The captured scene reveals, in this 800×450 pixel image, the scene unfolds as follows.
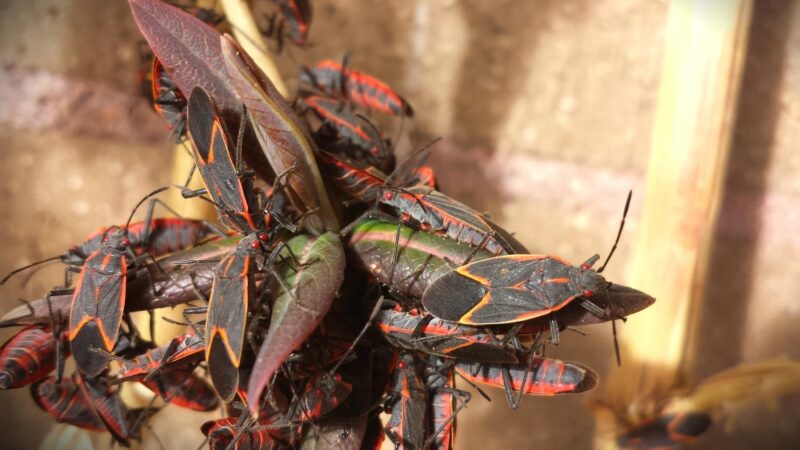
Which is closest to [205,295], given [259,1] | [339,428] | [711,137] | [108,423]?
[339,428]

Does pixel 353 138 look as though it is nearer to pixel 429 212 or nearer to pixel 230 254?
pixel 429 212

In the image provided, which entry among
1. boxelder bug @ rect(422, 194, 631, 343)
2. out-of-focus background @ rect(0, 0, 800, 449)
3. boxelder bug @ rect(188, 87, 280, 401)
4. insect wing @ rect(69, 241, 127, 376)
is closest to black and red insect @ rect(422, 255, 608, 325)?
boxelder bug @ rect(422, 194, 631, 343)

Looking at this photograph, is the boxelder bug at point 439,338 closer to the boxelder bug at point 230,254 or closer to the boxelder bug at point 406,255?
the boxelder bug at point 406,255

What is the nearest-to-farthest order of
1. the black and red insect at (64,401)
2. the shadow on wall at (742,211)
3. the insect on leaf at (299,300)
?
the insect on leaf at (299,300) < the black and red insect at (64,401) < the shadow on wall at (742,211)

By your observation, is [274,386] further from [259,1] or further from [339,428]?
[259,1]

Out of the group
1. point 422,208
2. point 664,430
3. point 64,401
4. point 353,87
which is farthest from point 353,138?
point 664,430

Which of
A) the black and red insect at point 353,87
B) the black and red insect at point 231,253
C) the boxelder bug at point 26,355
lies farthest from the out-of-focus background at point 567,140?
the black and red insect at point 231,253
